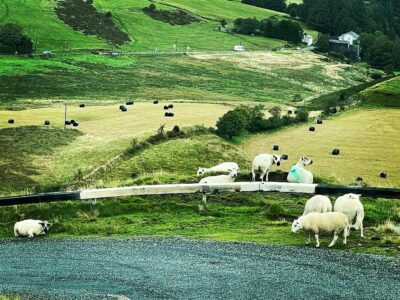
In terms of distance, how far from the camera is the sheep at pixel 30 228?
2078 cm

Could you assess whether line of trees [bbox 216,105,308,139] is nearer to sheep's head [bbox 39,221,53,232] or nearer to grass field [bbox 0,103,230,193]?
grass field [bbox 0,103,230,193]

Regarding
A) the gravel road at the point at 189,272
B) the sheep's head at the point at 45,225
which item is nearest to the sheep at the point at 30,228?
the sheep's head at the point at 45,225

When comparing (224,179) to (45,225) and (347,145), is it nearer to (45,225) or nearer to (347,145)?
(45,225)

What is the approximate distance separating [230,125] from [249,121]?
6.39m

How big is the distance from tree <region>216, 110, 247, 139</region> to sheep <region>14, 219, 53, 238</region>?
55.0 m

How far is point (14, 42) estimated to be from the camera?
148375 millimetres

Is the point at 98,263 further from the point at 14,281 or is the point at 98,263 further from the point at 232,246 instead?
the point at 232,246

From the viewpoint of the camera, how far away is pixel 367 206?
23281 millimetres

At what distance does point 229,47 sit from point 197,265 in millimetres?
172421

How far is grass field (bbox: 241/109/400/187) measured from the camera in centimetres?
6250

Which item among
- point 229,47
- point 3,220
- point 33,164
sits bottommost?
point 33,164

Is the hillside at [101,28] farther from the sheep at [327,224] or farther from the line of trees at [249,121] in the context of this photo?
the sheep at [327,224]

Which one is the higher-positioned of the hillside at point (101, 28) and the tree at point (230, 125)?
the hillside at point (101, 28)

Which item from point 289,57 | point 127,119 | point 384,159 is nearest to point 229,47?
point 289,57
